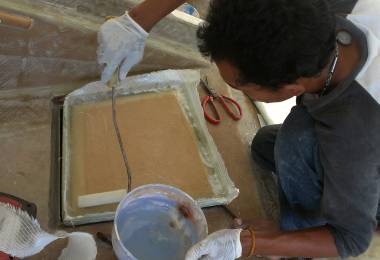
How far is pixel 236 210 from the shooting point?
5.20ft

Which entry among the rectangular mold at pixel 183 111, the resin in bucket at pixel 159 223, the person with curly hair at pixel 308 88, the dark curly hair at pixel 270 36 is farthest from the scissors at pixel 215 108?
the dark curly hair at pixel 270 36

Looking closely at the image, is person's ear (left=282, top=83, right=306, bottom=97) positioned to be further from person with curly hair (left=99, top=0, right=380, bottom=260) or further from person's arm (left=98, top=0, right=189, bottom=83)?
person's arm (left=98, top=0, right=189, bottom=83)

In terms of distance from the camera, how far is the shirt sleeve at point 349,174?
1047mm

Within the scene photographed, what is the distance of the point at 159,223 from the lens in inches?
53.0

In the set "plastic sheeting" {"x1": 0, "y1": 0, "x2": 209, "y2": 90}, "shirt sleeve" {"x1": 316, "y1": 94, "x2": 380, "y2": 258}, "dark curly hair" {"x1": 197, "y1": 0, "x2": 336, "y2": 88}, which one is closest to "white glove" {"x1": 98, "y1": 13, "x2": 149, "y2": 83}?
"plastic sheeting" {"x1": 0, "y1": 0, "x2": 209, "y2": 90}

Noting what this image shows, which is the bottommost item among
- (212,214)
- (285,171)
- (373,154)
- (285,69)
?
(212,214)

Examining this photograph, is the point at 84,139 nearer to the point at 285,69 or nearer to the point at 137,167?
the point at 137,167

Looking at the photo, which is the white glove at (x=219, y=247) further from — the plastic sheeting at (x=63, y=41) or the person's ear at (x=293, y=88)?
the plastic sheeting at (x=63, y=41)

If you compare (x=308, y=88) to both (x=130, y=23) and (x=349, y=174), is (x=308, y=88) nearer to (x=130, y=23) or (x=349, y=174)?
(x=349, y=174)

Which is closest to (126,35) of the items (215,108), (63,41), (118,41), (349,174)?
(118,41)

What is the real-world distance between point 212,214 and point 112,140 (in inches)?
18.9

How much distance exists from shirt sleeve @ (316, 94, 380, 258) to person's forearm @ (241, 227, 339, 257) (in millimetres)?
31

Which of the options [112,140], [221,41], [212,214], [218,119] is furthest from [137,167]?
[221,41]

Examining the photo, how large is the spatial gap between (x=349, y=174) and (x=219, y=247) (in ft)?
1.32
